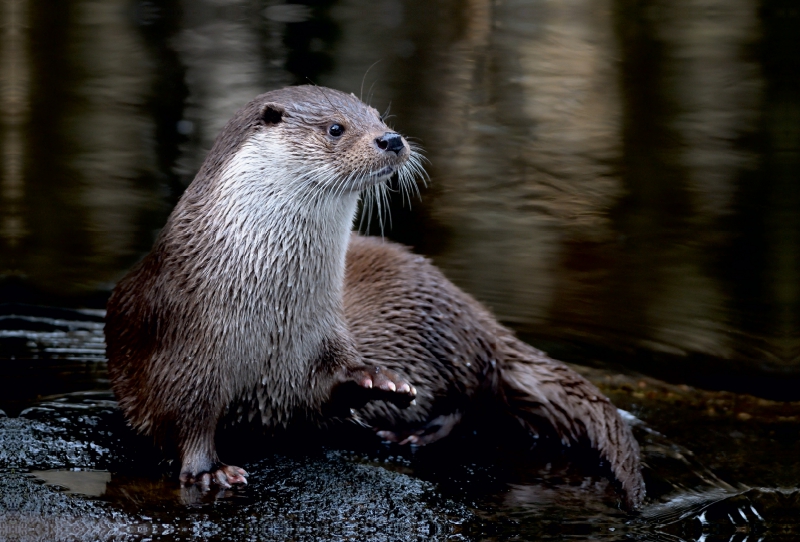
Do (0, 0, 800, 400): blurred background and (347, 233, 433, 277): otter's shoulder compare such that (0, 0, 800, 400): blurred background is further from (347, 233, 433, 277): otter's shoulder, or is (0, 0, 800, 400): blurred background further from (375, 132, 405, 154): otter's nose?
(375, 132, 405, 154): otter's nose

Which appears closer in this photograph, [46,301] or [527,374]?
[527,374]

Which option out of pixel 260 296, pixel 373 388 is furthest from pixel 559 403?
pixel 260 296

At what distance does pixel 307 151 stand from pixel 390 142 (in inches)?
9.4

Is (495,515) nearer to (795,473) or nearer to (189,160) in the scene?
(795,473)

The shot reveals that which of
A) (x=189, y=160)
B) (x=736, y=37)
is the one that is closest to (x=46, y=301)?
(x=189, y=160)

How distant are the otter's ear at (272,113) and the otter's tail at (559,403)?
3.90ft

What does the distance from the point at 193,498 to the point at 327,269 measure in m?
0.76

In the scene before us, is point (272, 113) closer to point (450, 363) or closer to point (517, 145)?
point (450, 363)

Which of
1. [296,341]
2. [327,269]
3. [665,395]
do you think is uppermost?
[327,269]

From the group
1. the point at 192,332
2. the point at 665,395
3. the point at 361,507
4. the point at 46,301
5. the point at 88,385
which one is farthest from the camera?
the point at 46,301

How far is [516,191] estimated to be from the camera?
4.52 meters

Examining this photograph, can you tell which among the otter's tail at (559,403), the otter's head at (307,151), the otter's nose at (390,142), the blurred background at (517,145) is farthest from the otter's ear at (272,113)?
the blurred background at (517,145)

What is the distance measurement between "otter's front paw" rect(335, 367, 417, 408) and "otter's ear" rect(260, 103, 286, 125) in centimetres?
77

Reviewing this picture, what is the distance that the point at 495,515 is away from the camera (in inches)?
103
